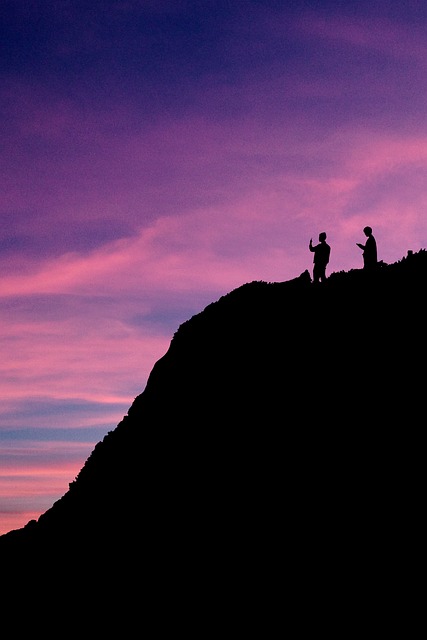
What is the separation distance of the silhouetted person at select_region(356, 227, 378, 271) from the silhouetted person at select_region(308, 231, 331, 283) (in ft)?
6.28

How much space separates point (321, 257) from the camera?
27938 mm

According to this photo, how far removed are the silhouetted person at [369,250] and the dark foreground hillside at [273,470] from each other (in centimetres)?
58

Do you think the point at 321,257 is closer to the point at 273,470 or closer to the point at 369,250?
the point at 369,250

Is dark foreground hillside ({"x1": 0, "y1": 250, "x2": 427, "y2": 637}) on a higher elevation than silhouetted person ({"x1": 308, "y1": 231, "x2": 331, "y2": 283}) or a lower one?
lower

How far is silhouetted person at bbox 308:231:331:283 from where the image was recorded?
2791 cm

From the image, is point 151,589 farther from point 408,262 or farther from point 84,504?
point 408,262

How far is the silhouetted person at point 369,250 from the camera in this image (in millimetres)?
26141

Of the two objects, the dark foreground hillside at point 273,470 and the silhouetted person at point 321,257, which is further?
the silhouetted person at point 321,257

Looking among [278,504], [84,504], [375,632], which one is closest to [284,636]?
[375,632]

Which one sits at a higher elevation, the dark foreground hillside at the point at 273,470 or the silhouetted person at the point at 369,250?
the silhouetted person at the point at 369,250

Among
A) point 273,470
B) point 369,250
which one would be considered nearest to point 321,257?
point 369,250

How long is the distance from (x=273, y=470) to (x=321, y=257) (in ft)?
31.5

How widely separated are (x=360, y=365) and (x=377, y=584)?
7717mm

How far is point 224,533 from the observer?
2334 centimetres
